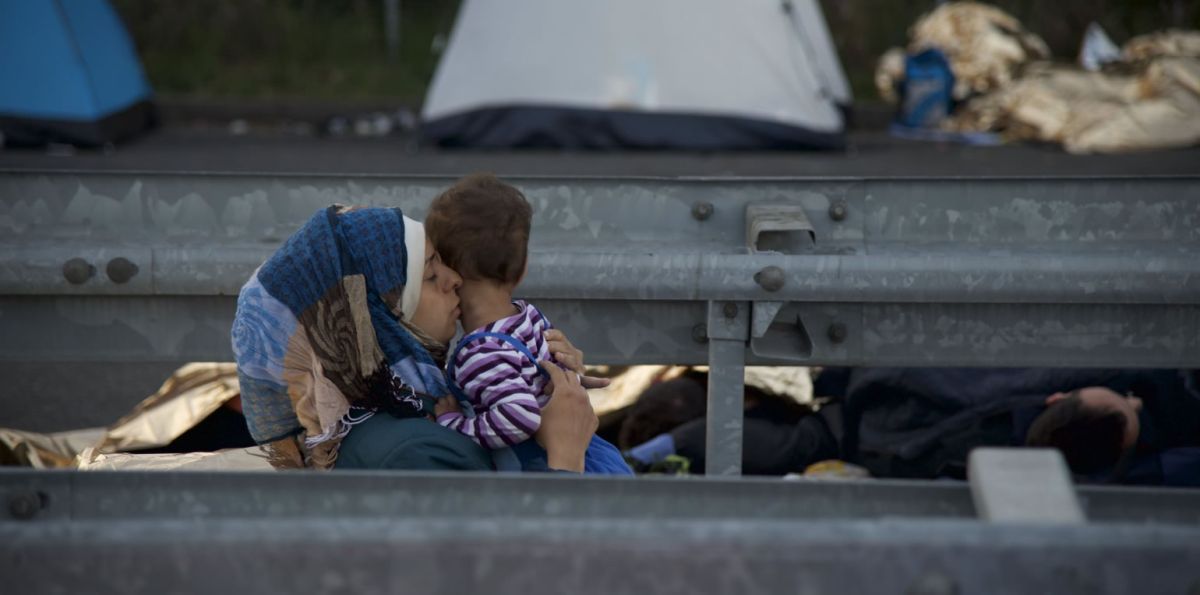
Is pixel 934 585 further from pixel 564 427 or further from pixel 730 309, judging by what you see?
pixel 730 309

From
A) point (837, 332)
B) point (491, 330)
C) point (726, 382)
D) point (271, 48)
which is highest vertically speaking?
point (491, 330)

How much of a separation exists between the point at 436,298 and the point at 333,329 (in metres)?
0.24

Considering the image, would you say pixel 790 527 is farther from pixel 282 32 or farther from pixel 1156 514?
pixel 282 32

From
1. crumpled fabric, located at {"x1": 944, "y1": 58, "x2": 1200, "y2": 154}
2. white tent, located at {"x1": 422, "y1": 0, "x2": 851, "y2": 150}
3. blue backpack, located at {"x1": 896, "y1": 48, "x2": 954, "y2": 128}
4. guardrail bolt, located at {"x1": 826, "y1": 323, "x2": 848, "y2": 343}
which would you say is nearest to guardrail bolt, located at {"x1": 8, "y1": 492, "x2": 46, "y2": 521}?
guardrail bolt, located at {"x1": 826, "y1": 323, "x2": 848, "y2": 343}

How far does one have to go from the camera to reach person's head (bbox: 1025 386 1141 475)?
423 cm

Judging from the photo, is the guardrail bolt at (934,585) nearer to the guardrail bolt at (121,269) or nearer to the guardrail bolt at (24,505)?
the guardrail bolt at (24,505)

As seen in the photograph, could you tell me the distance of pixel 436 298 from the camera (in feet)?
9.50

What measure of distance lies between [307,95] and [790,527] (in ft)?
44.6

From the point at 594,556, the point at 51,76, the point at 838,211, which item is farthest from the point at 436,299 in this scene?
the point at 51,76

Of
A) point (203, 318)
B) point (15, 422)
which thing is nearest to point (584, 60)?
point (15, 422)

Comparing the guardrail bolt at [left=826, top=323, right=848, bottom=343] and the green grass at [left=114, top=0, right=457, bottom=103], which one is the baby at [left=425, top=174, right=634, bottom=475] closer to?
the guardrail bolt at [left=826, top=323, right=848, bottom=343]

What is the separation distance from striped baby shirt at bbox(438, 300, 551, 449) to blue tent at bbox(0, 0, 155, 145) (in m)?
8.17

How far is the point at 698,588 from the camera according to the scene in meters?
1.44

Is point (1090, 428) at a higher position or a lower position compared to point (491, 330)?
Answer: lower
